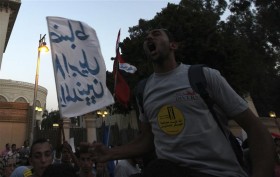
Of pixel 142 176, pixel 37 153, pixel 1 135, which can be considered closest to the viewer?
pixel 142 176

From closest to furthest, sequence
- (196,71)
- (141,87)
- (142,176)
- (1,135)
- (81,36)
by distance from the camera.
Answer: (142,176)
(196,71)
(141,87)
(81,36)
(1,135)

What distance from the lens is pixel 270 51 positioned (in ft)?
96.2

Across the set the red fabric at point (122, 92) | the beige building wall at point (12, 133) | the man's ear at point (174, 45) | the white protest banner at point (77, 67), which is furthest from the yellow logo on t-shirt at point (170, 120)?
the beige building wall at point (12, 133)

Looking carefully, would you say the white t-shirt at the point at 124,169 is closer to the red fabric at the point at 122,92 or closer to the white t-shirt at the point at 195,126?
the red fabric at the point at 122,92

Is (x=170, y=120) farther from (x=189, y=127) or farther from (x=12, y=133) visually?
(x=12, y=133)

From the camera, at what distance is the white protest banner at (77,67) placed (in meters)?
5.15

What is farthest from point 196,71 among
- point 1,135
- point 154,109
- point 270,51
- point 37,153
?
point 270,51

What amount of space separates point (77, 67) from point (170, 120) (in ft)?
12.1

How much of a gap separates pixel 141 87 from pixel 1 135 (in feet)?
83.5

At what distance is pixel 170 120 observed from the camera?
6.07 ft

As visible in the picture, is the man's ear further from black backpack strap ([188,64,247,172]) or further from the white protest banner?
the white protest banner

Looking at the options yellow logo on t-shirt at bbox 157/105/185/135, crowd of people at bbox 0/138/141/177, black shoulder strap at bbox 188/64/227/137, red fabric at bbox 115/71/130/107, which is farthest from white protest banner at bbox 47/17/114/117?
black shoulder strap at bbox 188/64/227/137

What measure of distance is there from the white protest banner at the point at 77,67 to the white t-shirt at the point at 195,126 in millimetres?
3321

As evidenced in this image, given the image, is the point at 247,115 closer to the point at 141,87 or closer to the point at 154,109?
the point at 154,109
